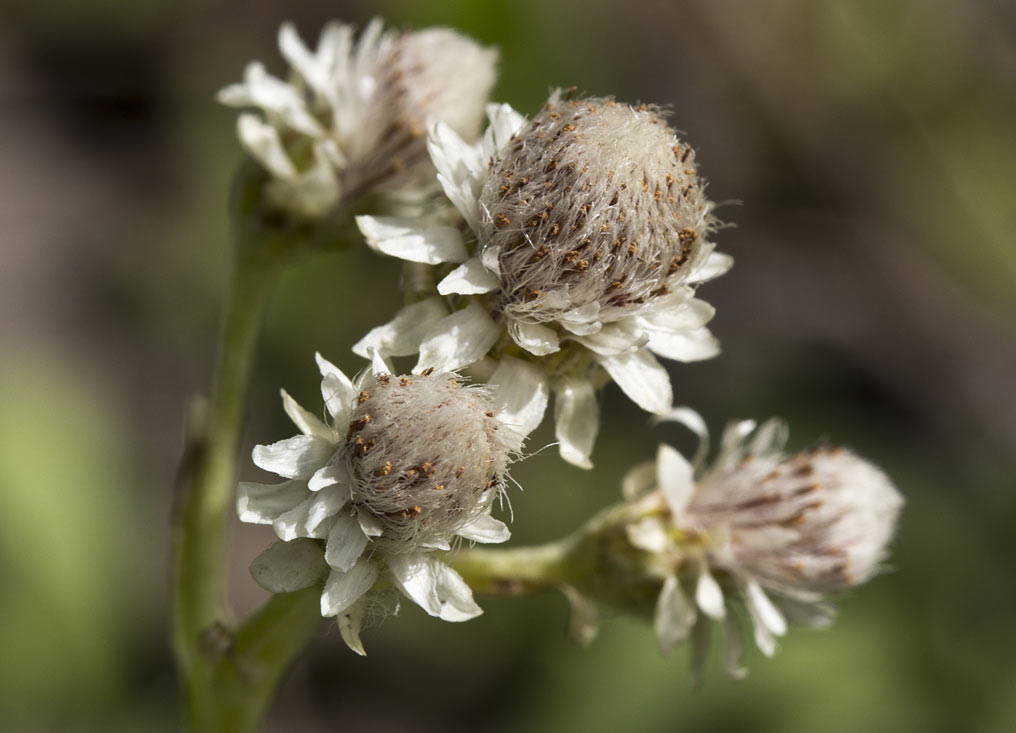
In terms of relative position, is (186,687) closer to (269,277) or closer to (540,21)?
(269,277)

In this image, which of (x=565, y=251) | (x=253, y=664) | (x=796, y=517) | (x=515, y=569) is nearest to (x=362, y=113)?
(x=565, y=251)

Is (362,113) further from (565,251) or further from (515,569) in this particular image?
(515,569)

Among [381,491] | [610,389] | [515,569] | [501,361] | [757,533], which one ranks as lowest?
[610,389]

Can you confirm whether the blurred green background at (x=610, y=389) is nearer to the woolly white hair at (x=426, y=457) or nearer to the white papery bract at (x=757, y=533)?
the white papery bract at (x=757, y=533)

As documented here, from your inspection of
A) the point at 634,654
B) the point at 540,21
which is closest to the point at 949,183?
the point at 540,21

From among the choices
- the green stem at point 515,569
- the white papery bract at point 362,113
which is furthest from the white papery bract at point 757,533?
the white papery bract at point 362,113

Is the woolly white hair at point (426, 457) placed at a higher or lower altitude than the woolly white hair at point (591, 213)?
lower
